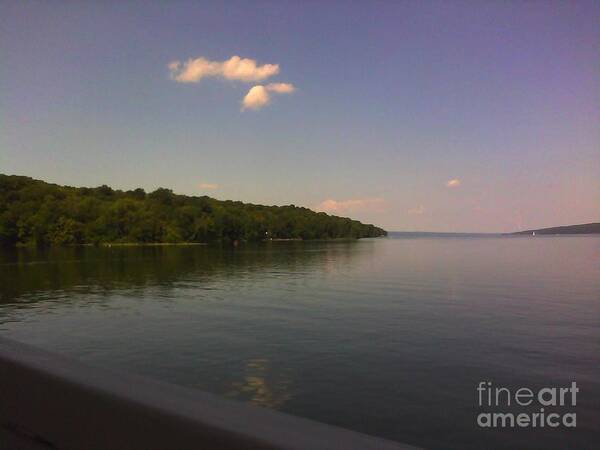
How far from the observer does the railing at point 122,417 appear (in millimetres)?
2541

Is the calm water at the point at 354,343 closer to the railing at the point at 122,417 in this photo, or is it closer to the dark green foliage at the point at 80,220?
the railing at the point at 122,417

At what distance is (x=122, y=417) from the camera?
9.82 feet

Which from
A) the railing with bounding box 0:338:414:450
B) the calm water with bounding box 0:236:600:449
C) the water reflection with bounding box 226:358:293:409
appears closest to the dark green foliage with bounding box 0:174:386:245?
the calm water with bounding box 0:236:600:449

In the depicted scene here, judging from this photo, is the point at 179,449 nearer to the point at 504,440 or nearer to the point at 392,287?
the point at 504,440

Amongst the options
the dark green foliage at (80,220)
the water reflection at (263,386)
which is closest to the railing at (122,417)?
the water reflection at (263,386)

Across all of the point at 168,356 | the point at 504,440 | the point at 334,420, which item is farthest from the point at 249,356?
the point at 504,440

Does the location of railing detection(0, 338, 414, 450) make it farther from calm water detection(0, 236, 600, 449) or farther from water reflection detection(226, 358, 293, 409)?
water reflection detection(226, 358, 293, 409)

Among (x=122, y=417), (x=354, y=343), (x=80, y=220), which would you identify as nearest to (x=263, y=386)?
(x=354, y=343)

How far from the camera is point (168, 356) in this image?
21188mm

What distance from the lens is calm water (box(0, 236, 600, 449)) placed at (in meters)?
14.7

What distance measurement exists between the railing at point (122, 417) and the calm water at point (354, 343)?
10821mm

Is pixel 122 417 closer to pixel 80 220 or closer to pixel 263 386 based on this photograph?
pixel 263 386

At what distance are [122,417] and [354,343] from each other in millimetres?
21354

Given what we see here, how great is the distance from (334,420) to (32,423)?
11.5 m
